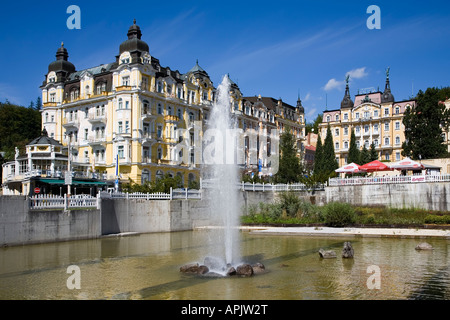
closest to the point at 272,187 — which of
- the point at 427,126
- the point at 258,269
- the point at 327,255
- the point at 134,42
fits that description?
the point at 427,126

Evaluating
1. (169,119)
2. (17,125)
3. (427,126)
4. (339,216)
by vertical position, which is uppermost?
(17,125)

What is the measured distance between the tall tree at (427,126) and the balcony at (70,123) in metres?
45.6

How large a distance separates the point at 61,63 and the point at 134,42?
15.9 metres

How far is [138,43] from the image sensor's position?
57562mm

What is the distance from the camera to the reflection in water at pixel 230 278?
533 inches

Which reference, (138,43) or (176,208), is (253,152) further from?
(176,208)

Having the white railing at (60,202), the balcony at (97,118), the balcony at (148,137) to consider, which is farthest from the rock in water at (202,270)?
the balcony at (97,118)

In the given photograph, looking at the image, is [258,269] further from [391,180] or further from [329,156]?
[329,156]

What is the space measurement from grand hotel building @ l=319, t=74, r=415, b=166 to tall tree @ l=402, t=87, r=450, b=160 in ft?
93.9

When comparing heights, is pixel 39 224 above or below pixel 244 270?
above

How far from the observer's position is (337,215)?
112 feet

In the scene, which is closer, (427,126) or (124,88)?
(124,88)

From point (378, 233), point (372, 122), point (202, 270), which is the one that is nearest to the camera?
point (202, 270)

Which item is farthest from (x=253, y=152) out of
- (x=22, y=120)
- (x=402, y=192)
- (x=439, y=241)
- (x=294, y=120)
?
(x=439, y=241)
